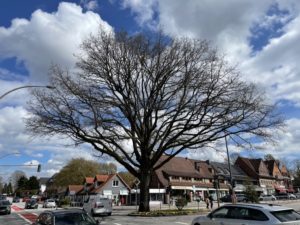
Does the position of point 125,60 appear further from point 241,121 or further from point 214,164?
point 214,164

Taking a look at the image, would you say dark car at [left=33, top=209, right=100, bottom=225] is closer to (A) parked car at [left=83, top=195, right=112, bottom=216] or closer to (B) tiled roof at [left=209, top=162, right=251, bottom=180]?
(A) parked car at [left=83, top=195, right=112, bottom=216]

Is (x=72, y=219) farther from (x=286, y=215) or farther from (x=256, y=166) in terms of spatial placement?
(x=256, y=166)

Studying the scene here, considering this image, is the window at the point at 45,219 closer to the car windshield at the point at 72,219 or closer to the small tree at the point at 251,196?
the car windshield at the point at 72,219

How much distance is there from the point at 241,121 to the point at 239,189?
238 feet

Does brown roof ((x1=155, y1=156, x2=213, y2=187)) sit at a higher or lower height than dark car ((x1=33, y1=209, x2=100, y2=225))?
higher

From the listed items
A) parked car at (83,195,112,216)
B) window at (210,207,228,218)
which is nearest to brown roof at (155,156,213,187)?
parked car at (83,195,112,216)

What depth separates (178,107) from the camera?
1332 inches

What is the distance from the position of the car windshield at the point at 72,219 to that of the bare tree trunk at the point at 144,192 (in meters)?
23.0

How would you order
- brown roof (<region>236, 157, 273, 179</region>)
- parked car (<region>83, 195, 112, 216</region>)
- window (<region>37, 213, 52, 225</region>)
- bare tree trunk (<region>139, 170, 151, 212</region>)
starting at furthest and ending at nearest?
brown roof (<region>236, 157, 273, 179</region>), bare tree trunk (<region>139, 170, 151, 212</region>), parked car (<region>83, 195, 112, 216</region>), window (<region>37, 213, 52, 225</region>)

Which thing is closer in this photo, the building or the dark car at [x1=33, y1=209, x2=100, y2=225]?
the dark car at [x1=33, y1=209, x2=100, y2=225]

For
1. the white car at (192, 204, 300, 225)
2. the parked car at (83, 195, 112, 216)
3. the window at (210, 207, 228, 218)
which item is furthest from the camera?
the parked car at (83, 195, 112, 216)

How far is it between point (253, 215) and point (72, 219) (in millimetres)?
5514

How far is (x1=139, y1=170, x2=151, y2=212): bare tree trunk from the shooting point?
3428 centimetres

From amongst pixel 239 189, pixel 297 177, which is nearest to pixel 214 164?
pixel 239 189
